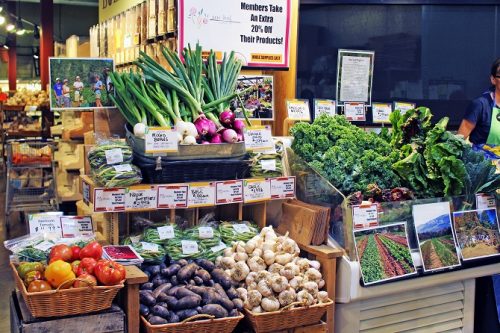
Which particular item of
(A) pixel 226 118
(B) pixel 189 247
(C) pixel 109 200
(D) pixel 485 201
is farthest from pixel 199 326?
(D) pixel 485 201

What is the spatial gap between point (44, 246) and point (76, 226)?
10.5 inches

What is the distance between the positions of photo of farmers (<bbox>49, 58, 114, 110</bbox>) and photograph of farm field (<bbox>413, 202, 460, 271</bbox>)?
178 cm

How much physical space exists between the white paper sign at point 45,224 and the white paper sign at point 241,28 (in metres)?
1.42

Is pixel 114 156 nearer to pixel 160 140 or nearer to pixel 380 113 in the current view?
pixel 160 140

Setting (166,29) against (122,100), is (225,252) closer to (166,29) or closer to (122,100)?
(122,100)

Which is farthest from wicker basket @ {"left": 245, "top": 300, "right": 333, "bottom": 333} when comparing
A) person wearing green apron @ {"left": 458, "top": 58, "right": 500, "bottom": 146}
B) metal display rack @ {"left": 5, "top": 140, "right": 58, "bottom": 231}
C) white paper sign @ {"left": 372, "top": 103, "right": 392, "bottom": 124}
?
metal display rack @ {"left": 5, "top": 140, "right": 58, "bottom": 231}

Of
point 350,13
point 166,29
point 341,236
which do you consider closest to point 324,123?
point 341,236

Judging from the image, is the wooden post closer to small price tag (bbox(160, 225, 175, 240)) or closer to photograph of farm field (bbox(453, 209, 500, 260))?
small price tag (bbox(160, 225, 175, 240))

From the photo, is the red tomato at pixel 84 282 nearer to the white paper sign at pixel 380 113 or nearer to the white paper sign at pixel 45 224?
the white paper sign at pixel 45 224

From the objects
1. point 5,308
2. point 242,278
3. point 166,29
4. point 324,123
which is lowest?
point 5,308

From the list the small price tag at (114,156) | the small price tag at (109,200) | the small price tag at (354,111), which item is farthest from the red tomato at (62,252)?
the small price tag at (354,111)

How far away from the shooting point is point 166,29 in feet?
20.9

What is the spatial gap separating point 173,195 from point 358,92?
7.26ft

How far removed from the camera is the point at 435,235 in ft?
11.3
